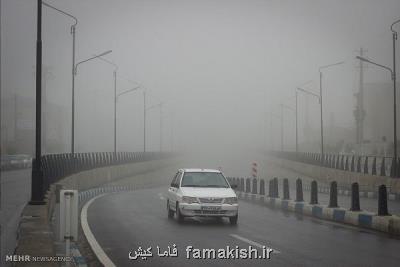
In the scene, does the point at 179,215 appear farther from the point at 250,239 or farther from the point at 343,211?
the point at 343,211

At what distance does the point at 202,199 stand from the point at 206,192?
40cm

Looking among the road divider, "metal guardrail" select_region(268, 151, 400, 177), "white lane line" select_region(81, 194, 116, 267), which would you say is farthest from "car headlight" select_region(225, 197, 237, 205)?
"metal guardrail" select_region(268, 151, 400, 177)

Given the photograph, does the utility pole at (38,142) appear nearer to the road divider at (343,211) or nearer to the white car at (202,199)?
the white car at (202,199)

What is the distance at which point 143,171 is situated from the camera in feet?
245

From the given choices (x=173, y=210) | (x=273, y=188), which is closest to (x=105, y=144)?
(x=273, y=188)

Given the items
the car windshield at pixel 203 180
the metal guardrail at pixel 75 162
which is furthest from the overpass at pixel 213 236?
the metal guardrail at pixel 75 162

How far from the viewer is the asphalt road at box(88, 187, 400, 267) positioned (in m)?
11.1

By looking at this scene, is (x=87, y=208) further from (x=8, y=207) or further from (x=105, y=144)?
(x=105, y=144)

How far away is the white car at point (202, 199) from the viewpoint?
58.2 ft

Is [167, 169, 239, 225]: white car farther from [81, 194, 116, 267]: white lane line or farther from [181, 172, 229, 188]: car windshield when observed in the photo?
[81, 194, 116, 267]: white lane line

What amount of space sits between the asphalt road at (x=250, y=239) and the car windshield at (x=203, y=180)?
1.03 m

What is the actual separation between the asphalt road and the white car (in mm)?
334

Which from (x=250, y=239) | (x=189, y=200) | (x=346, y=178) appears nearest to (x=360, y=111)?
(x=346, y=178)

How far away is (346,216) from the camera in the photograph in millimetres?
18859
